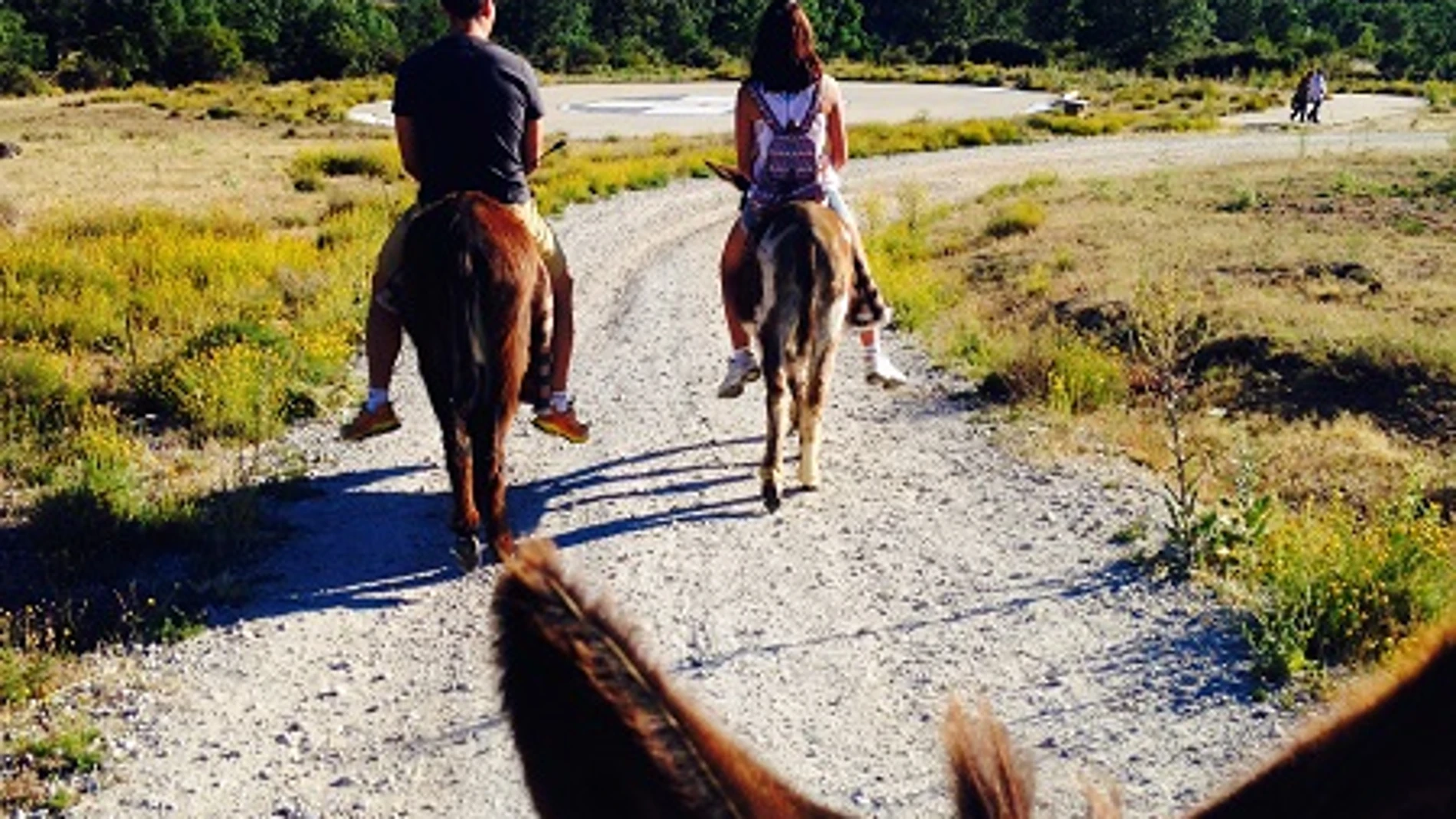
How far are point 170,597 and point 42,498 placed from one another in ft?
4.80

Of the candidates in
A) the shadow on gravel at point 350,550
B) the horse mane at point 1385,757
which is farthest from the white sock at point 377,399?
the horse mane at point 1385,757

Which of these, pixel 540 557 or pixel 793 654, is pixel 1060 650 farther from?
pixel 540 557

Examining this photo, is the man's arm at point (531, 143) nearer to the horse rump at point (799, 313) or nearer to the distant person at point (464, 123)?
the distant person at point (464, 123)

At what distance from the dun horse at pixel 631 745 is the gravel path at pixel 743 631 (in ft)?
5.98

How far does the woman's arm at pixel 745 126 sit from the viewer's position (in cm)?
797

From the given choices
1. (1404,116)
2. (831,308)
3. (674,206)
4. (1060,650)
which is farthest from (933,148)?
(1060,650)

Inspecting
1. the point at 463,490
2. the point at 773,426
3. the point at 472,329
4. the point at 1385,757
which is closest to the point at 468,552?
the point at 463,490

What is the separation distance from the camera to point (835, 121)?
8.21 meters

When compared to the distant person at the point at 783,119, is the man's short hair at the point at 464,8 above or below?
above

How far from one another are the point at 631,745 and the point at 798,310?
658 cm

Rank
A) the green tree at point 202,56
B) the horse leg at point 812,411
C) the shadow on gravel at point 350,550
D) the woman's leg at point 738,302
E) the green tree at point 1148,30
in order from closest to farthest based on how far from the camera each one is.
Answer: the shadow on gravel at point 350,550 < the horse leg at point 812,411 < the woman's leg at point 738,302 < the green tree at point 202,56 < the green tree at point 1148,30

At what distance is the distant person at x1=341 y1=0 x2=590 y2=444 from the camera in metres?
6.66

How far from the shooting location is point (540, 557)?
1.18 m

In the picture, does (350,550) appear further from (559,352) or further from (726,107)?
(726,107)
